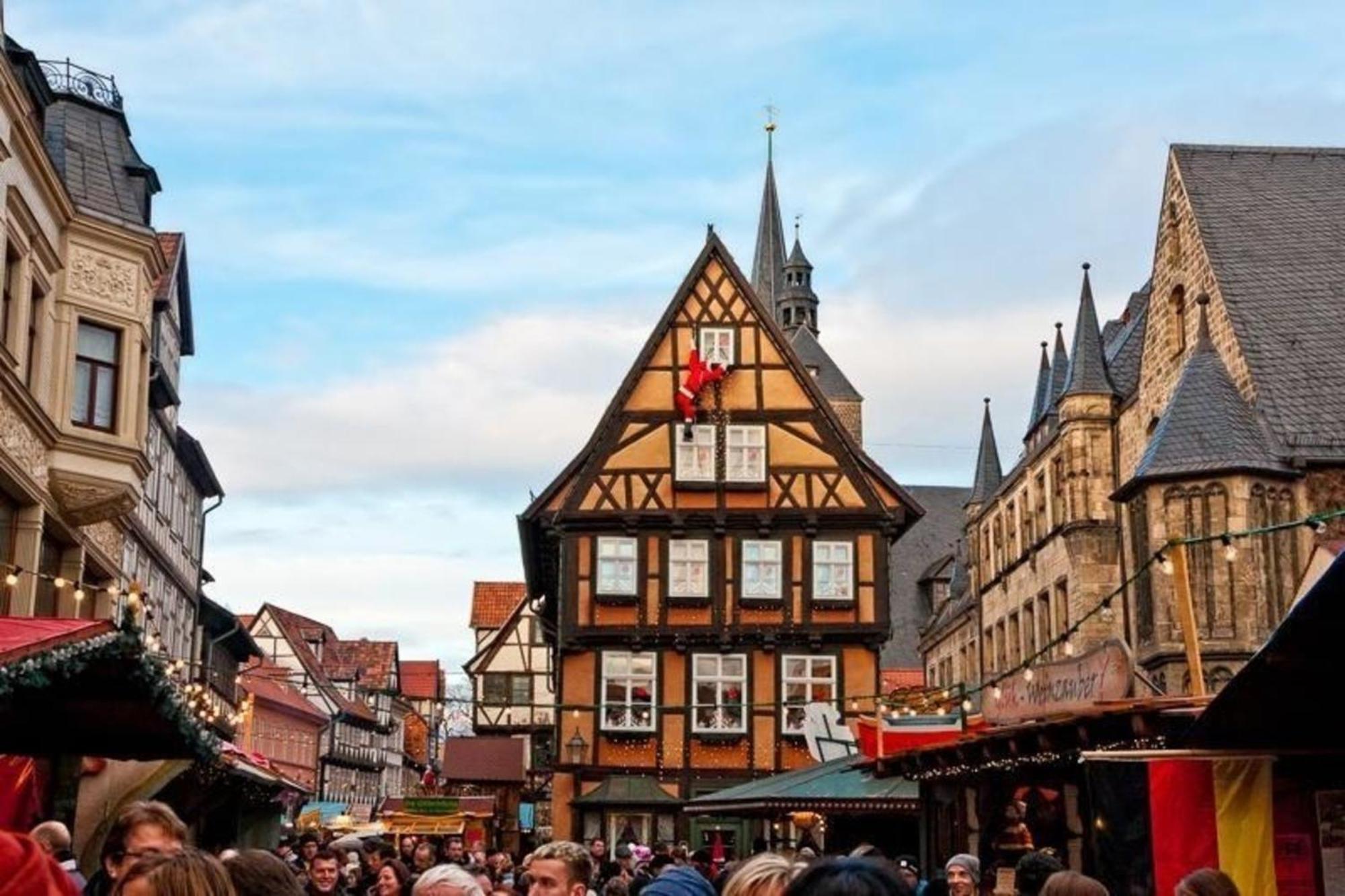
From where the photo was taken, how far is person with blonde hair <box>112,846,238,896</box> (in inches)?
145

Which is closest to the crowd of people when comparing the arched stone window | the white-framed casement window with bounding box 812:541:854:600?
the white-framed casement window with bounding box 812:541:854:600

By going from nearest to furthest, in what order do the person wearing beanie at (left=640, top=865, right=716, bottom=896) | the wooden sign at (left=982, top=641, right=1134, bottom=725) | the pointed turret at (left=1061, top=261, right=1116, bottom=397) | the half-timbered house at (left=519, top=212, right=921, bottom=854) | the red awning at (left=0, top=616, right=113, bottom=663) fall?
the person wearing beanie at (left=640, top=865, right=716, bottom=896), the red awning at (left=0, top=616, right=113, bottom=663), the wooden sign at (left=982, top=641, right=1134, bottom=725), the half-timbered house at (left=519, top=212, right=921, bottom=854), the pointed turret at (left=1061, top=261, right=1116, bottom=397)

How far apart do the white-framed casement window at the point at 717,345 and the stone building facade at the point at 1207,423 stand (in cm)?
904

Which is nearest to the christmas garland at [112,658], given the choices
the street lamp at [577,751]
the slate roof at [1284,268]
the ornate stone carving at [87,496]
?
the ornate stone carving at [87,496]

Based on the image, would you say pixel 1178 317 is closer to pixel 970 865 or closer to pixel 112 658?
pixel 970 865

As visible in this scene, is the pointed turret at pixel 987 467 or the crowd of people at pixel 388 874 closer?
the crowd of people at pixel 388 874

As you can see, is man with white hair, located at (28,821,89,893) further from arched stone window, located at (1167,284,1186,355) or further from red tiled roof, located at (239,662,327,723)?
red tiled roof, located at (239,662,327,723)

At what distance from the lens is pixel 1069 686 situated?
1373cm

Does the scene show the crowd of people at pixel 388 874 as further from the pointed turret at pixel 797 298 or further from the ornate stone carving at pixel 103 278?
the pointed turret at pixel 797 298

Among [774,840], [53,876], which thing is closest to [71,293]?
[774,840]

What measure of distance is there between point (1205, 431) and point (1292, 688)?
29.6 meters

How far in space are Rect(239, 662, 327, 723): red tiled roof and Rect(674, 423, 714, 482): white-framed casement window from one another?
28883 millimetres

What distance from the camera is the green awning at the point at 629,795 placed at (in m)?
35.7

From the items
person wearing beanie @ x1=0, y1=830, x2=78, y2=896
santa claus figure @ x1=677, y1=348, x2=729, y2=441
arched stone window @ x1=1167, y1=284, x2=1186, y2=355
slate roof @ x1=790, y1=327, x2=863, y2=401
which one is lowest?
person wearing beanie @ x1=0, y1=830, x2=78, y2=896
